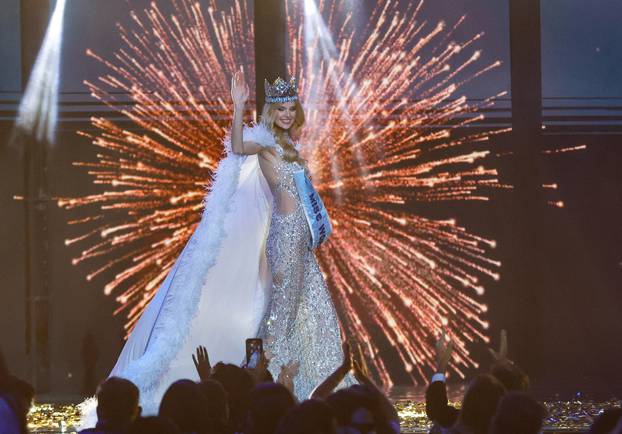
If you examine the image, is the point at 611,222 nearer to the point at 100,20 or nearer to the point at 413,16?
the point at 413,16

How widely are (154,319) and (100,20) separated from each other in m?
6.63

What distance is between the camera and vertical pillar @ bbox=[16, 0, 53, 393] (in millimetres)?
11914

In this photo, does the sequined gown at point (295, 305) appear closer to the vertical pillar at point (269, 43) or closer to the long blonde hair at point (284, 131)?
the long blonde hair at point (284, 131)

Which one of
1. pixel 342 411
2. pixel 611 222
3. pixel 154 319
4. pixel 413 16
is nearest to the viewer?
pixel 342 411

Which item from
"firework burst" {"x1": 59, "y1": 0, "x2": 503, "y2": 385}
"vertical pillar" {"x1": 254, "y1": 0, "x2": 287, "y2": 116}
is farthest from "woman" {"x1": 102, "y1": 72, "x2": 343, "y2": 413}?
"firework burst" {"x1": 59, "y1": 0, "x2": 503, "y2": 385}

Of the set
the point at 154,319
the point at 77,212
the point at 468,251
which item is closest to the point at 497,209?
the point at 468,251

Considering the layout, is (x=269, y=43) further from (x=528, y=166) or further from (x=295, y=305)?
(x=295, y=305)

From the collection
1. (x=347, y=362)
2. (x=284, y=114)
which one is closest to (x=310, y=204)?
(x=284, y=114)

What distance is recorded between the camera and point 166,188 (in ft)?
44.5

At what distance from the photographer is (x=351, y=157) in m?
13.3

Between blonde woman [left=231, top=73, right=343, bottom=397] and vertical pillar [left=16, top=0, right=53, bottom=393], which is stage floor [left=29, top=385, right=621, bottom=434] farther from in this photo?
vertical pillar [left=16, top=0, right=53, bottom=393]

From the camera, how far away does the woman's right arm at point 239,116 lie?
6582 mm

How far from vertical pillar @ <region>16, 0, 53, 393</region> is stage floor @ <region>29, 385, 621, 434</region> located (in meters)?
1.94

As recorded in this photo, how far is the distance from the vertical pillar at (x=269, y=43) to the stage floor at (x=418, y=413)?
2876 millimetres
